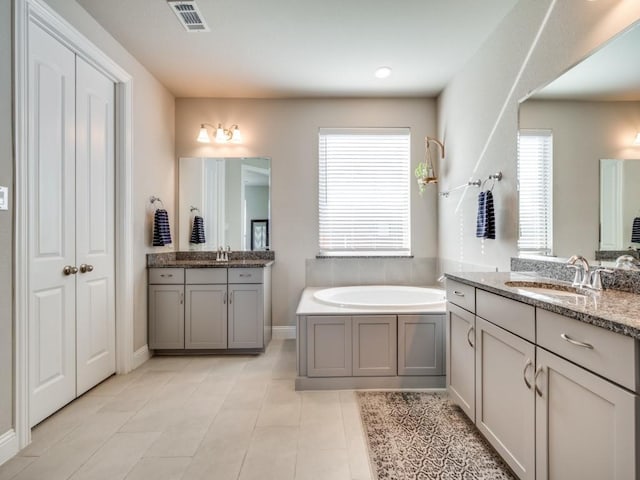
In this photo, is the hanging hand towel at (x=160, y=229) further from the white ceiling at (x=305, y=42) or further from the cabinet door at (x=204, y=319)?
the white ceiling at (x=305, y=42)

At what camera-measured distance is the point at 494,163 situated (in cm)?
252

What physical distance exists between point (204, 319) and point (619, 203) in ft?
9.90

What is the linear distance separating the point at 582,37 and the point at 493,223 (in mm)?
1161

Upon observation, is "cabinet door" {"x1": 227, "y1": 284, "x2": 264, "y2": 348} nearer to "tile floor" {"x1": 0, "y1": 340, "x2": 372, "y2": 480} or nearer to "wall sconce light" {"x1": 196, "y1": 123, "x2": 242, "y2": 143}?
"tile floor" {"x1": 0, "y1": 340, "x2": 372, "y2": 480}

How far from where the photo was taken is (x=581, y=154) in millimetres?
1732

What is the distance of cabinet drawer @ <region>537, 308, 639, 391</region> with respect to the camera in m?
0.93

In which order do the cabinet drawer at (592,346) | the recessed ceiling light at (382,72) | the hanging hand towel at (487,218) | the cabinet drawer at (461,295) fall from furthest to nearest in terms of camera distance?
1. the recessed ceiling light at (382,72)
2. the hanging hand towel at (487,218)
3. the cabinet drawer at (461,295)
4. the cabinet drawer at (592,346)

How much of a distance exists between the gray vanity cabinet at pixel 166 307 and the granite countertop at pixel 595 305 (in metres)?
2.52

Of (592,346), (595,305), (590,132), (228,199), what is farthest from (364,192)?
(592,346)

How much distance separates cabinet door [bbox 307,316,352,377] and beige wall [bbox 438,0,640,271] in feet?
3.98

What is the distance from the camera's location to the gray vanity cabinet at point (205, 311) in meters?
3.17

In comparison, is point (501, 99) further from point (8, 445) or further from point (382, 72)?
point (8, 445)

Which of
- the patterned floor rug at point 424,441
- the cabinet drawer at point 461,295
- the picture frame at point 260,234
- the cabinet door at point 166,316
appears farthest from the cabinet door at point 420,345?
the cabinet door at point 166,316

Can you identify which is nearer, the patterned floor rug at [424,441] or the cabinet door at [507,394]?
the cabinet door at [507,394]
